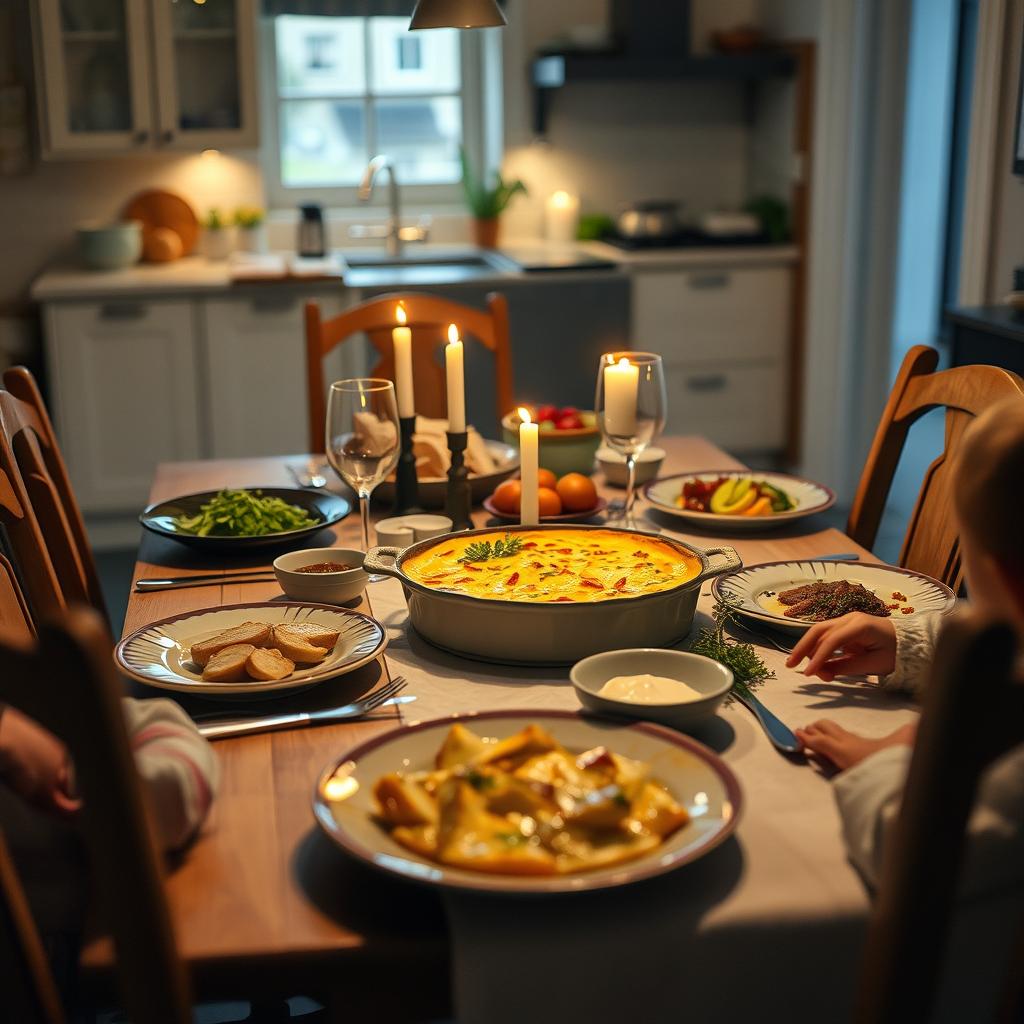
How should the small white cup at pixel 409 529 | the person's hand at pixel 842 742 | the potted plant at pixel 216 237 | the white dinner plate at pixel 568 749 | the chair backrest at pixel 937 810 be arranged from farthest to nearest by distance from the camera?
the potted plant at pixel 216 237 → the small white cup at pixel 409 529 → the person's hand at pixel 842 742 → the white dinner plate at pixel 568 749 → the chair backrest at pixel 937 810

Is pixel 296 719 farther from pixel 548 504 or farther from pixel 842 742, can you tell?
pixel 548 504

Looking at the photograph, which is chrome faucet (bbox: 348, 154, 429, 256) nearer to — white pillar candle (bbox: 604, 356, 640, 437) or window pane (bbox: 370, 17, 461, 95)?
window pane (bbox: 370, 17, 461, 95)

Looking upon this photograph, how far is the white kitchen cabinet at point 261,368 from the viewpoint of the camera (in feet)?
13.9

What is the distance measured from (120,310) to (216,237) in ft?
2.08

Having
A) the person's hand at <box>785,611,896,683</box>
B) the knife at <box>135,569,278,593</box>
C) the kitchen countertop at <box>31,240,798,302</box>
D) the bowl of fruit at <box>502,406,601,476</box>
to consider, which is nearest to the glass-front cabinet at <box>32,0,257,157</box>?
the kitchen countertop at <box>31,240,798,302</box>

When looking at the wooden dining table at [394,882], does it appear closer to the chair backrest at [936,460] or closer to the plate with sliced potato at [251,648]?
the plate with sliced potato at [251,648]

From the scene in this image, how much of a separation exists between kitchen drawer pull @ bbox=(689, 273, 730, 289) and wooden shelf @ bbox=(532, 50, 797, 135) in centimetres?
72

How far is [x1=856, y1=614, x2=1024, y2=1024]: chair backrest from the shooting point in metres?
0.75

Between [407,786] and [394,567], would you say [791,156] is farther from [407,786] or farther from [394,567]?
[407,786]

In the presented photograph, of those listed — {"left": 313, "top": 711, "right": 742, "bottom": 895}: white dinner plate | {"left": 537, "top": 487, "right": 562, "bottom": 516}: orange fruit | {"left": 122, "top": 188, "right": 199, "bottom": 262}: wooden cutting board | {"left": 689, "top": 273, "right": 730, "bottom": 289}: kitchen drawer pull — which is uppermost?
{"left": 122, "top": 188, "right": 199, "bottom": 262}: wooden cutting board

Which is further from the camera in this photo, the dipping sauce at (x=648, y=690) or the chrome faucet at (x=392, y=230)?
the chrome faucet at (x=392, y=230)

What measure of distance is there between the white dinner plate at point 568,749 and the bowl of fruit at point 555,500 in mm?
753

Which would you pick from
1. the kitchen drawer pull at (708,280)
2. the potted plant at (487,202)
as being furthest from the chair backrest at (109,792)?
the potted plant at (487,202)

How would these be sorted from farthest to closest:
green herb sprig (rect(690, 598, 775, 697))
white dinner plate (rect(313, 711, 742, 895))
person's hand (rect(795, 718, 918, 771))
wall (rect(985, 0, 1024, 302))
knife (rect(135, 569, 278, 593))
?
1. wall (rect(985, 0, 1024, 302))
2. knife (rect(135, 569, 278, 593))
3. green herb sprig (rect(690, 598, 775, 697))
4. person's hand (rect(795, 718, 918, 771))
5. white dinner plate (rect(313, 711, 742, 895))
